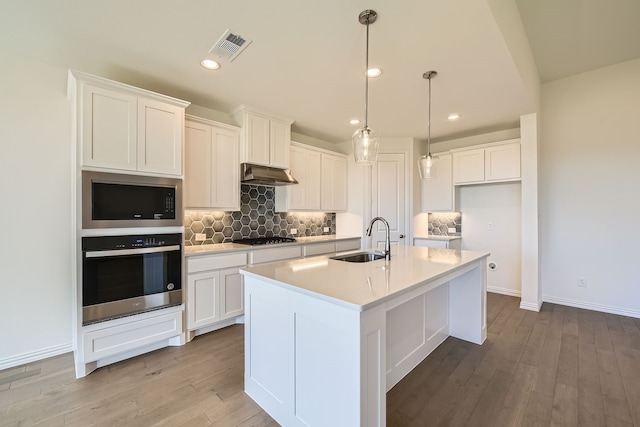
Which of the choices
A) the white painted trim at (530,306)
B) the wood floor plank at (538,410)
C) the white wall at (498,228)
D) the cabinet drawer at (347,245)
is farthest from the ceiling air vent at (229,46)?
the white painted trim at (530,306)

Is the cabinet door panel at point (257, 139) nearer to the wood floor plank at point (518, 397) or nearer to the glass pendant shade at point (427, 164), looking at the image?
the glass pendant shade at point (427, 164)

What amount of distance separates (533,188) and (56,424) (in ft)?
16.8

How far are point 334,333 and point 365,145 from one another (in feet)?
4.49

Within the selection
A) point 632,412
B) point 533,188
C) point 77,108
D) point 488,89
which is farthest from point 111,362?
point 533,188

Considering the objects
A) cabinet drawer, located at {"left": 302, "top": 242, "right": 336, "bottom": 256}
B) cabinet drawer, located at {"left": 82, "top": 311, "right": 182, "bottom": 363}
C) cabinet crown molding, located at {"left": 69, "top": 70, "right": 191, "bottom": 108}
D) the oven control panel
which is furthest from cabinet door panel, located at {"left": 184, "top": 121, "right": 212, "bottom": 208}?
cabinet drawer, located at {"left": 302, "top": 242, "right": 336, "bottom": 256}

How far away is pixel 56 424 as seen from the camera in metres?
1.65

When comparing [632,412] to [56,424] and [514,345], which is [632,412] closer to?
[514,345]

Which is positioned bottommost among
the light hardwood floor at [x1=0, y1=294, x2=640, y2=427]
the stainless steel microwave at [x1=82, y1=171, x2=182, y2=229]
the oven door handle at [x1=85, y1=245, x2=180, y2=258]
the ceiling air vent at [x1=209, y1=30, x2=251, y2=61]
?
the light hardwood floor at [x1=0, y1=294, x2=640, y2=427]

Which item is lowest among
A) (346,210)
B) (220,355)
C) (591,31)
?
(220,355)

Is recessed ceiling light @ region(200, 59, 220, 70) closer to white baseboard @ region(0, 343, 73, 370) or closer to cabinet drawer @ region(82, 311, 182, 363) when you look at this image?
cabinet drawer @ region(82, 311, 182, 363)

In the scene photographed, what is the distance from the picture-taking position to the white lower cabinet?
8.86 ft

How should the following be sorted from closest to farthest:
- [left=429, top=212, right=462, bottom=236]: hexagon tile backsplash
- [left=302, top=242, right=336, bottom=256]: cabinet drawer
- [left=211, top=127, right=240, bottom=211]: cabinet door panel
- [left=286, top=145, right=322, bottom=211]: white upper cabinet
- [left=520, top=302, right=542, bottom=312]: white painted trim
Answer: [left=211, top=127, right=240, bottom=211]: cabinet door panel, [left=520, top=302, right=542, bottom=312]: white painted trim, [left=302, top=242, right=336, bottom=256]: cabinet drawer, [left=286, top=145, right=322, bottom=211]: white upper cabinet, [left=429, top=212, right=462, bottom=236]: hexagon tile backsplash

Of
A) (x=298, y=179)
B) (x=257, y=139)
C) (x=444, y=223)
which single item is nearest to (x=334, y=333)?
(x=257, y=139)

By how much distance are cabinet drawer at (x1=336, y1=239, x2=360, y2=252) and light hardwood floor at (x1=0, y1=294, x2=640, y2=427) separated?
2.01 meters
